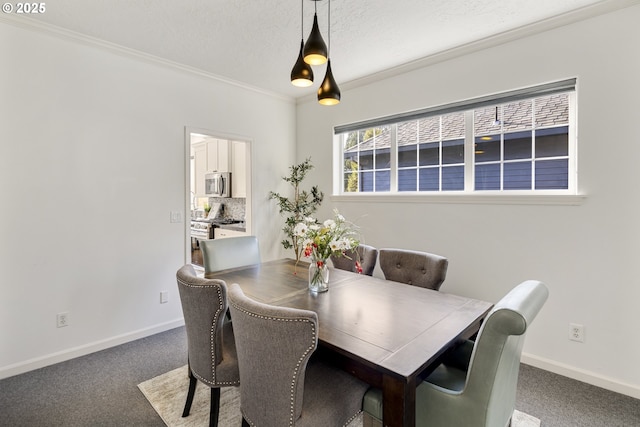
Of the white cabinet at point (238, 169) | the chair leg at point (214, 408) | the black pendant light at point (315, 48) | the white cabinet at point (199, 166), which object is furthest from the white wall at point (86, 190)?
the white cabinet at point (199, 166)

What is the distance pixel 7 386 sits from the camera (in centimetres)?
229

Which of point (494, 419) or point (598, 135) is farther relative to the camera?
point (598, 135)

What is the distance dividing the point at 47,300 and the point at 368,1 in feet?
11.3

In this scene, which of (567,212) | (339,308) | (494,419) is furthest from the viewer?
(567,212)

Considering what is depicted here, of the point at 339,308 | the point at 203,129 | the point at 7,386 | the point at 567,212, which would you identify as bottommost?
the point at 7,386

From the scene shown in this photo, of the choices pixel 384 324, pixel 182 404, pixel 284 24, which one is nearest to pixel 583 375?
pixel 384 324

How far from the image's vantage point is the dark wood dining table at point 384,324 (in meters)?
1.17

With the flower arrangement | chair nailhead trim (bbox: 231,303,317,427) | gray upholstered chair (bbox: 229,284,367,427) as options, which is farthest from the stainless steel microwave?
chair nailhead trim (bbox: 231,303,317,427)

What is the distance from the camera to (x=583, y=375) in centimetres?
236

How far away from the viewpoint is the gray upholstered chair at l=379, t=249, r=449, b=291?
7.25ft

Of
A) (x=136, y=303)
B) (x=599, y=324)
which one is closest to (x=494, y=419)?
(x=599, y=324)

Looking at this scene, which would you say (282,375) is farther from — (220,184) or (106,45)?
(220,184)

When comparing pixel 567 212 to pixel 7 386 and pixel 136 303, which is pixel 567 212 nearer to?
pixel 136 303

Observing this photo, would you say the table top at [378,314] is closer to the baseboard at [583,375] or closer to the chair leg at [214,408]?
the chair leg at [214,408]
